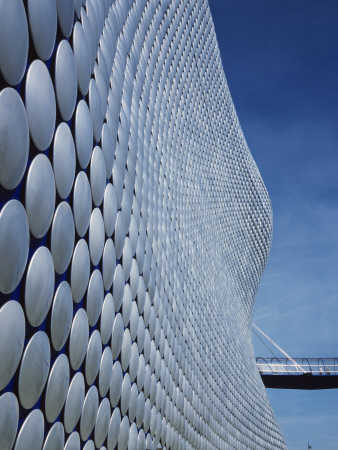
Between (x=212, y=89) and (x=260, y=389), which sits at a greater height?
(x=212, y=89)

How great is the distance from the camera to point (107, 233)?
6.38 m

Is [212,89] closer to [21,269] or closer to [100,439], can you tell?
[100,439]

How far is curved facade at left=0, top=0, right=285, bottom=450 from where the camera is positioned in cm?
335

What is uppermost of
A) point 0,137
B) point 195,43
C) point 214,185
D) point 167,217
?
point 195,43

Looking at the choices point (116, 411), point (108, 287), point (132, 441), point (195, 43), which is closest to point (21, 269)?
point (108, 287)

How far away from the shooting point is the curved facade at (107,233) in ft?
11.0

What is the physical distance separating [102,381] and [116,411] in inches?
38.5

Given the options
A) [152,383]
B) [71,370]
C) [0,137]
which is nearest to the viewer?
[0,137]

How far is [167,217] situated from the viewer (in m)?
11.7

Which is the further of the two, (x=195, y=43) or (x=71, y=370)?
(x=195, y=43)

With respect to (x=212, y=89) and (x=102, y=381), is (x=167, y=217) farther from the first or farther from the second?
(x=212, y=89)

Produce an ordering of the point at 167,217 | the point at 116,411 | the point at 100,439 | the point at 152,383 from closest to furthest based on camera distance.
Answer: the point at 100,439
the point at 116,411
the point at 152,383
the point at 167,217

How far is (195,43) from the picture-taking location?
1784cm

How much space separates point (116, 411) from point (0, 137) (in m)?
4.92
